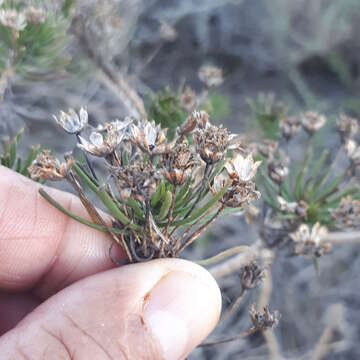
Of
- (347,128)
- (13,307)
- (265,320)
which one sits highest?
(347,128)

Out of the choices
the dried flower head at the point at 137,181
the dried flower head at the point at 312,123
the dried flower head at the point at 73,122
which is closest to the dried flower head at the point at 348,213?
the dried flower head at the point at 312,123

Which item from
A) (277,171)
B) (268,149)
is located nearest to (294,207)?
(277,171)

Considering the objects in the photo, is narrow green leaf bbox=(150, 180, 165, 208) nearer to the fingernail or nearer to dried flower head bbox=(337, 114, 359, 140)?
the fingernail

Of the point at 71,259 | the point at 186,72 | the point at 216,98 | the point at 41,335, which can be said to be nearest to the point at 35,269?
the point at 71,259

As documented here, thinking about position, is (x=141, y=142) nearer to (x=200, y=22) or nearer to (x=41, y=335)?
(x=41, y=335)

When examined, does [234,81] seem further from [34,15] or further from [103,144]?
[103,144]

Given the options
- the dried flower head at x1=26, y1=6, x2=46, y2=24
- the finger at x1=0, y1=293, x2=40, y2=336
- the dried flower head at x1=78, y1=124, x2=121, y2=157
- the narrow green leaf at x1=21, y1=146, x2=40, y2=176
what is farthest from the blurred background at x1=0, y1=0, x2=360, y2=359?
the finger at x1=0, y1=293, x2=40, y2=336

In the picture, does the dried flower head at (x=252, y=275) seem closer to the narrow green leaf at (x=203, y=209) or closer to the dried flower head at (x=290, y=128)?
the narrow green leaf at (x=203, y=209)
